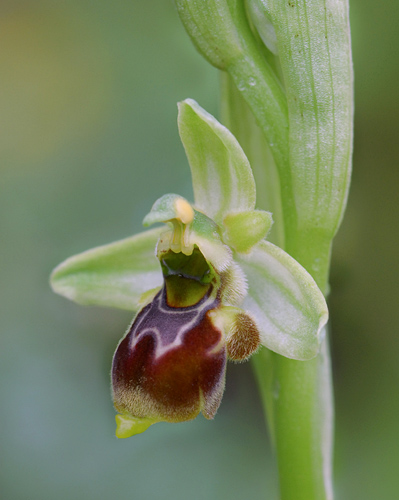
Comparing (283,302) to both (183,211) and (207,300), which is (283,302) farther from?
(183,211)

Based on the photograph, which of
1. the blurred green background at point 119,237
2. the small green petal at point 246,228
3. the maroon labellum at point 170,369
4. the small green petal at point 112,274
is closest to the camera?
the maroon labellum at point 170,369

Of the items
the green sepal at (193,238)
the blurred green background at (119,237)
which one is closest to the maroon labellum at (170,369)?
the green sepal at (193,238)

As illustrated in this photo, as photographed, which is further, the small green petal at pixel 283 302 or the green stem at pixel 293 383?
the green stem at pixel 293 383

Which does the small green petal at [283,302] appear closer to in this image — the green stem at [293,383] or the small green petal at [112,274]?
the green stem at [293,383]

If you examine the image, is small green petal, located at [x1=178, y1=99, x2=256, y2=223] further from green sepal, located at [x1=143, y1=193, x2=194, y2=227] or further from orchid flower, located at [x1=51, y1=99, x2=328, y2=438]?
green sepal, located at [x1=143, y1=193, x2=194, y2=227]

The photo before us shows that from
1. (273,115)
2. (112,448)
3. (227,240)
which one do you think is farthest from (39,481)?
(273,115)

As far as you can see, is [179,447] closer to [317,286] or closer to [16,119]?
[317,286]
